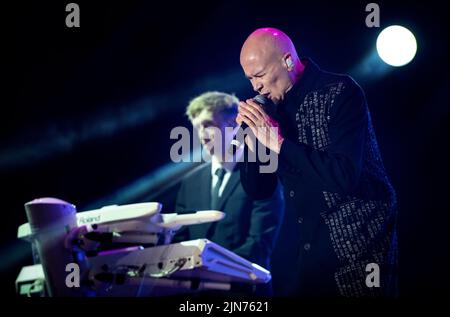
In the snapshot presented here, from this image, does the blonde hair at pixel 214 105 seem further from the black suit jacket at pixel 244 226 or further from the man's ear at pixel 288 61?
the man's ear at pixel 288 61

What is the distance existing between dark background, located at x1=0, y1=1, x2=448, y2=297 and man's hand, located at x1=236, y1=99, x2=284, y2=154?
1.76 meters

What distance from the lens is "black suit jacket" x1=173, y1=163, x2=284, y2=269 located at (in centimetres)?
303

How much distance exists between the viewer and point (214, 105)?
3.50 m

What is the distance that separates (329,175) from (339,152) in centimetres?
13

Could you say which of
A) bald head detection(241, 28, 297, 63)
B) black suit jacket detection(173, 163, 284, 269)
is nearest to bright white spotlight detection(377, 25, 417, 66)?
black suit jacket detection(173, 163, 284, 269)

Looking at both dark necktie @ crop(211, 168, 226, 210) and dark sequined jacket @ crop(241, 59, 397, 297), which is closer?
dark sequined jacket @ crop(241, 59, 397, 297)

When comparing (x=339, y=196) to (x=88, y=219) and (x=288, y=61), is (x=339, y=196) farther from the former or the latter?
(x=88, y=219)

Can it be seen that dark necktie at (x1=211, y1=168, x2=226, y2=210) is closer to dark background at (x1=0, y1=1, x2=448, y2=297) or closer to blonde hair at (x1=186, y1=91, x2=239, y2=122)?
blonde hair at (x1=186, y1=91, x2=239, y2=122)

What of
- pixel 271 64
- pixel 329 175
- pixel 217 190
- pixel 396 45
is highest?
pixel 396 45

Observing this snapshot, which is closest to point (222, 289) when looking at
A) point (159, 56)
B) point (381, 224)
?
point (381, 224)

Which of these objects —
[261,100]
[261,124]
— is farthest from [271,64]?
[261,124]

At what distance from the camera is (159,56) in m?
4.01

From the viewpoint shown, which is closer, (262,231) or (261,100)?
(261,100)
